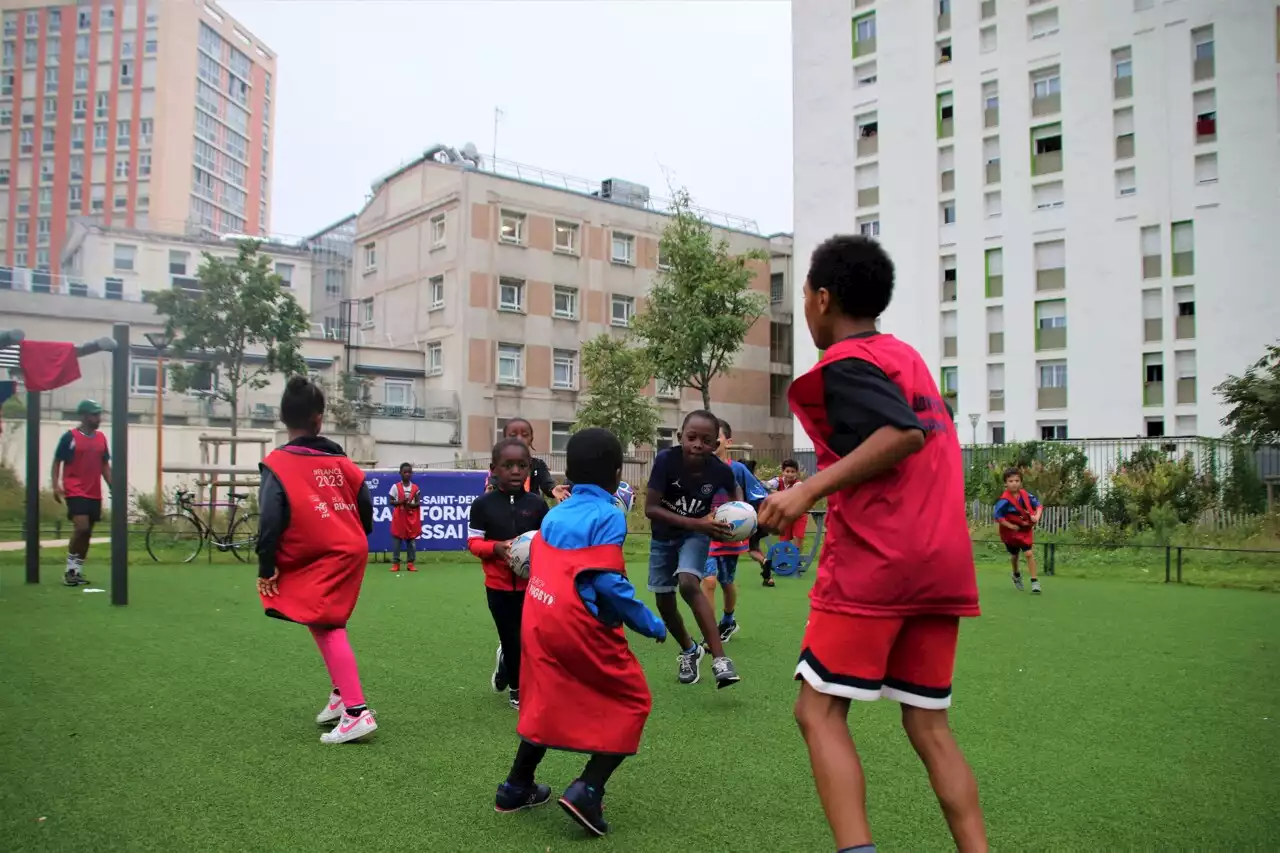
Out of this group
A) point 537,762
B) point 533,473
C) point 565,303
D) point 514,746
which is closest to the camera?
point 537,762

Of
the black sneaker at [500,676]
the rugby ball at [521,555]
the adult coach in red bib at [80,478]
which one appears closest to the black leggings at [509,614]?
the black sneaker at [500,676]

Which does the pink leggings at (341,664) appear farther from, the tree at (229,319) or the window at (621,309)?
the window at (621,309)

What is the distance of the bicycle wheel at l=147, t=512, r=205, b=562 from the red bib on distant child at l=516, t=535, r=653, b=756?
45.8ft

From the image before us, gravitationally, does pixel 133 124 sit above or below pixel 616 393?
above

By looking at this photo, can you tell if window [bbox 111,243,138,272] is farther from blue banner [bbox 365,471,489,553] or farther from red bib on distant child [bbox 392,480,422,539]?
red bib on distant child [bbox 392,480,422,539]

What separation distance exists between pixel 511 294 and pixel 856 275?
39.8 m

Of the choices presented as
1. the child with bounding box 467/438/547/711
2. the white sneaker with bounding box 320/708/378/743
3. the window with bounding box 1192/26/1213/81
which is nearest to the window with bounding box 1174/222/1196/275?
the window with bounding box 1192/26/1213/81

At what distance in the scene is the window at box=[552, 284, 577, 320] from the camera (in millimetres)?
43250

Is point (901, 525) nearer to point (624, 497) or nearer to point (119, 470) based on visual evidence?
point (624, 497)

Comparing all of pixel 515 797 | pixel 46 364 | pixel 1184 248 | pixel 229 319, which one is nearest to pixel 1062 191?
pixel 1184 248

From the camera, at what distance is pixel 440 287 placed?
1639 inches

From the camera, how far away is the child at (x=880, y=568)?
107 inches

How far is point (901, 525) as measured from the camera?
2736 millimetres

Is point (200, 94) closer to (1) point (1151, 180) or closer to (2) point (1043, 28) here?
(2) point (1043, 28)
